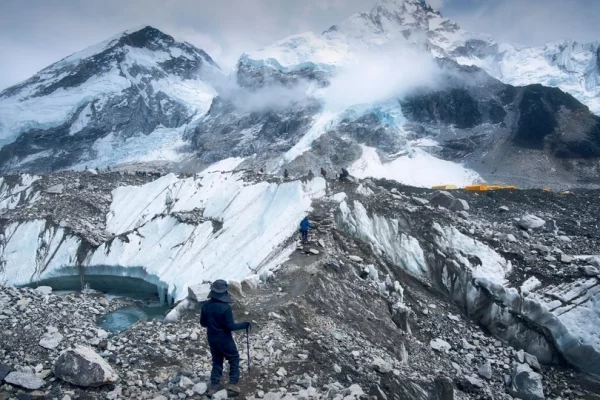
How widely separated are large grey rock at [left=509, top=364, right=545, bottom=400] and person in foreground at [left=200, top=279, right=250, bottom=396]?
9.15 metres

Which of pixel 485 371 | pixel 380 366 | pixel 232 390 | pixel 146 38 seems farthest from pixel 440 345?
pixel 146 38

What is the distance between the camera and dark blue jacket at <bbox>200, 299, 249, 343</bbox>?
7.68 metres

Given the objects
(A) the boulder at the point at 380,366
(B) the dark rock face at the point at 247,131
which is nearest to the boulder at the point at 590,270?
(A) the boulder at the point at 380,366

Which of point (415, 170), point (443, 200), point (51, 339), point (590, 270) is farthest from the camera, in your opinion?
point (415, 170)

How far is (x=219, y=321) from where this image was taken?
773cm

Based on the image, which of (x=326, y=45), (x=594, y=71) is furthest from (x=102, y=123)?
(x=594, y=71)

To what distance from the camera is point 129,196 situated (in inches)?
1352

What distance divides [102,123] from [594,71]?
161400 mm

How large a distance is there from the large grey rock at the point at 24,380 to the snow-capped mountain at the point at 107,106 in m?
121

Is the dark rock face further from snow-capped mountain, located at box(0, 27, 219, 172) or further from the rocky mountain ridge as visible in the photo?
the rocky mountain ridge

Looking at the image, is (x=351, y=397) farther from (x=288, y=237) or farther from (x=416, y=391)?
(x=288, y=237)

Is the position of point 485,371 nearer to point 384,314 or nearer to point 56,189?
point 384,314

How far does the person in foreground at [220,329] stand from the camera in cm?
770

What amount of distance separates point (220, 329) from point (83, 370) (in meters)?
2.80
